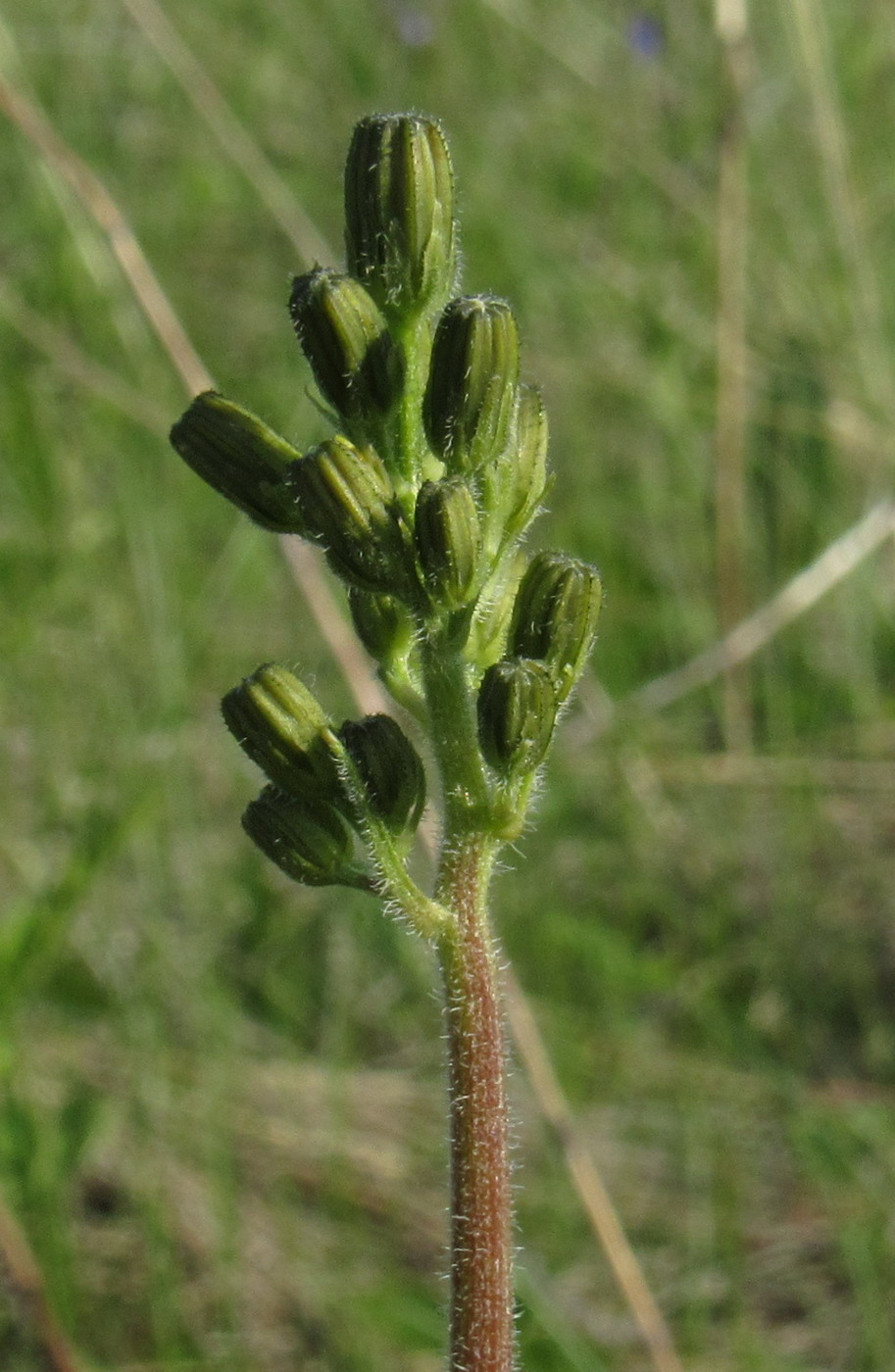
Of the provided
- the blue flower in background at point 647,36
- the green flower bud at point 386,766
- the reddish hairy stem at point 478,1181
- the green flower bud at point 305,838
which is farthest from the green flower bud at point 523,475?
the blue flower in background at point 647,36

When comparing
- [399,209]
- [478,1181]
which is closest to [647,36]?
[399,209]

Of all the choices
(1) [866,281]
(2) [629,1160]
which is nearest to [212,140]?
(1) [866,281]

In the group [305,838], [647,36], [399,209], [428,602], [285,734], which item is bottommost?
[305,838]

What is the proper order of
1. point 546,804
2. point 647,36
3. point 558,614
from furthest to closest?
point 647,36 < point 546,804 < point 558,614

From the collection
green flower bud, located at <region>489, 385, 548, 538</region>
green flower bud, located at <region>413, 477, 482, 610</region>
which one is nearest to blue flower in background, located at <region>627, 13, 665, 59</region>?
green flower bud, located at <region>489, 385, 548, 538</region>

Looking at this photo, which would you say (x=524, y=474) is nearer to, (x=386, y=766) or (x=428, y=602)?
(x=428, y=602)

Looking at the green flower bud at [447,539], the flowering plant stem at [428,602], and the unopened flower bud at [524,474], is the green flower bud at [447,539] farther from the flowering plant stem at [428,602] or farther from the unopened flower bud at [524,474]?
the unopened flower bud at [524,474]

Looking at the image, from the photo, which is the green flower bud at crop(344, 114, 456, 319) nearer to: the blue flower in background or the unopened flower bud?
the unopened flower bud

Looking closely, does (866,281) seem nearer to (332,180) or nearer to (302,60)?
(332,180)
